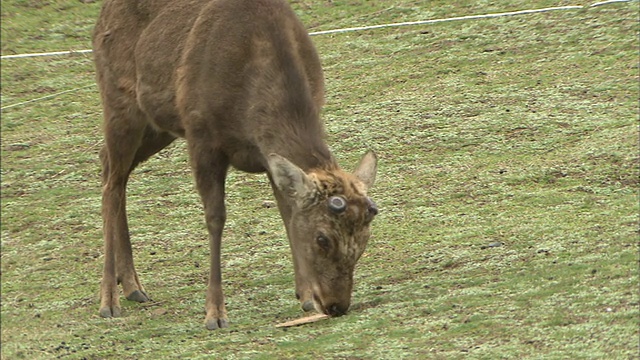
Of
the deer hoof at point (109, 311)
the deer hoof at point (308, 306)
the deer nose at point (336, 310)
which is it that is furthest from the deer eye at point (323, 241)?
the deer hoof at point (109, 311)

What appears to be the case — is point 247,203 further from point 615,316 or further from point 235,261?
point 615,316

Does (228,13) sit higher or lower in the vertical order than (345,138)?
higher

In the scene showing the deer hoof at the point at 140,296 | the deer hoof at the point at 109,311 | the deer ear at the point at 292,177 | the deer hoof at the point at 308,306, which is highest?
the deer ear at the point at 292,177

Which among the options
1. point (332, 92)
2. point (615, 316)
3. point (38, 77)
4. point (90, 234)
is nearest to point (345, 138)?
point (332, 92)

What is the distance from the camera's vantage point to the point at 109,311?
8086 mm

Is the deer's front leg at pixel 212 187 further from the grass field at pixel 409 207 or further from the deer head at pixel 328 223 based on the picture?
the deer head at pixel 328 223

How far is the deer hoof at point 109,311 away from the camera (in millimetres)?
8062

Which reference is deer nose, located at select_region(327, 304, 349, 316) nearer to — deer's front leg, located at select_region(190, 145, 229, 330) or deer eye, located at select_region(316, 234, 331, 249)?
deer eye, located at select_region(316, 234, 331, 249)

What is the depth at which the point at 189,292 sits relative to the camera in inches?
327

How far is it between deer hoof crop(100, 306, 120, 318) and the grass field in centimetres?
6

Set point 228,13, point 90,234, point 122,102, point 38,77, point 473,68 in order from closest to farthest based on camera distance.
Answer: point 228,13 → point 122,102 → point 90,234 → point 473,68 → point 38,77

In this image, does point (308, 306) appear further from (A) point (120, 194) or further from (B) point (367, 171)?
(A) point (120, 194)

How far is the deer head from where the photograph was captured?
6949 millimetres

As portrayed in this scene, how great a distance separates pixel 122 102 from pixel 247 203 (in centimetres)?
173
